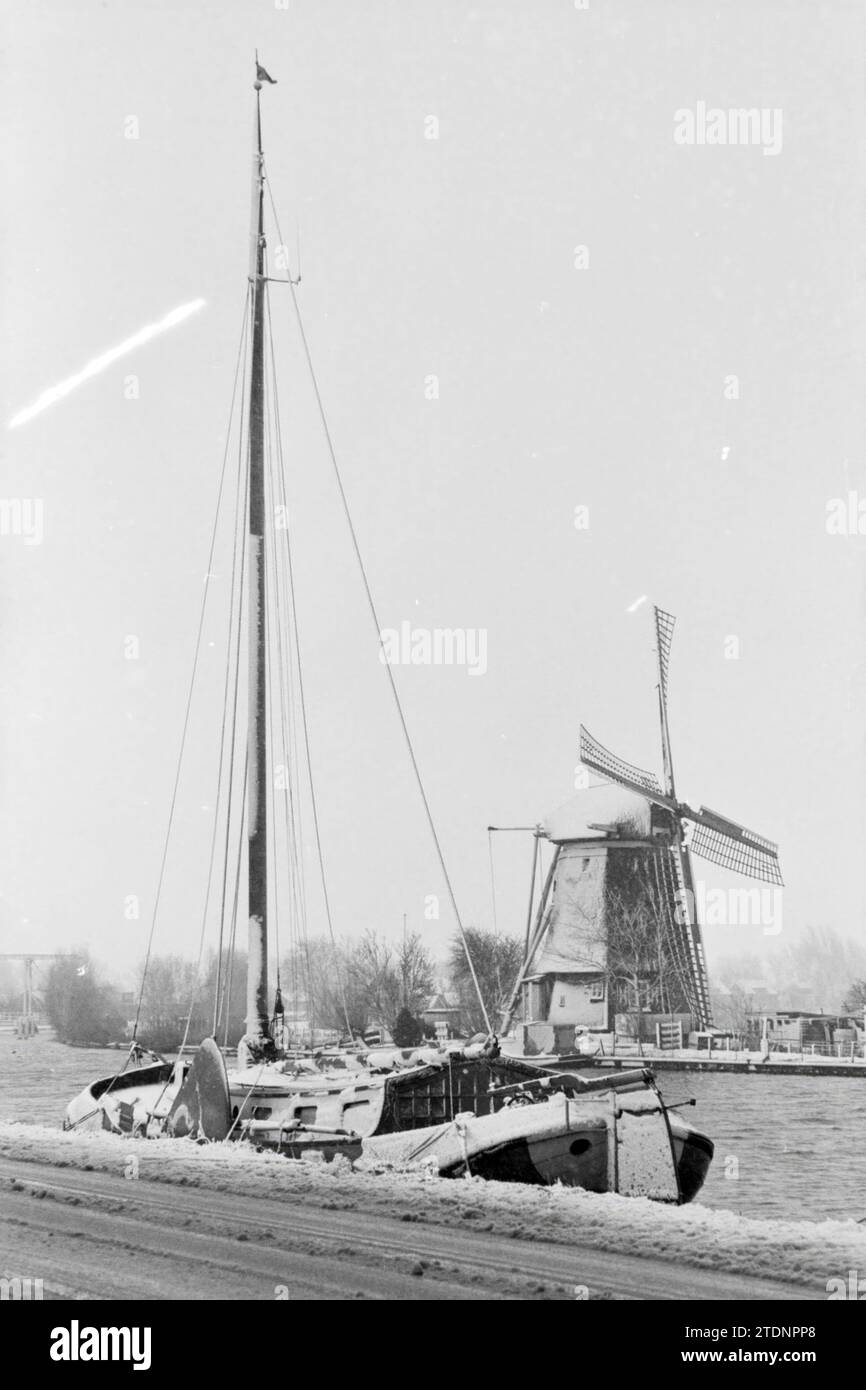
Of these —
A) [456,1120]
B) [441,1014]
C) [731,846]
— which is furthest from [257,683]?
[441,1014]

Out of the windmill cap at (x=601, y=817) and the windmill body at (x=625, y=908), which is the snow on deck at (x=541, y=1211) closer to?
the windmill body at (x=625, y=908)

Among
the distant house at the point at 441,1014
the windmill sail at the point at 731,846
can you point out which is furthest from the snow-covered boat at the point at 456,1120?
the windmill sail at the point at 731,846

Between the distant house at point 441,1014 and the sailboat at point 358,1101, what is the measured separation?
1087 inches

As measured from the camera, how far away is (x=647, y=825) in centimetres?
4222

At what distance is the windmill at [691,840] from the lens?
1635 inches

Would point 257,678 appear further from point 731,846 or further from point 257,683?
point 731,846

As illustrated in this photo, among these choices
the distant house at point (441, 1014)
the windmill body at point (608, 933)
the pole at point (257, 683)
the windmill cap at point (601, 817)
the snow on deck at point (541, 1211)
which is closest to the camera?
the snow on deck at point (541, 1211)

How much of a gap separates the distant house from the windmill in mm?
9142

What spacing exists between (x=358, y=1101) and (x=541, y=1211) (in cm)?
418

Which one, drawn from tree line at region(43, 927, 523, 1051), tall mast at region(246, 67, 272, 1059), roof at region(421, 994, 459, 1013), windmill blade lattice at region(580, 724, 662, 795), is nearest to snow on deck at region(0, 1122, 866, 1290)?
tall mast at region(246, 67, 272, 1059)
